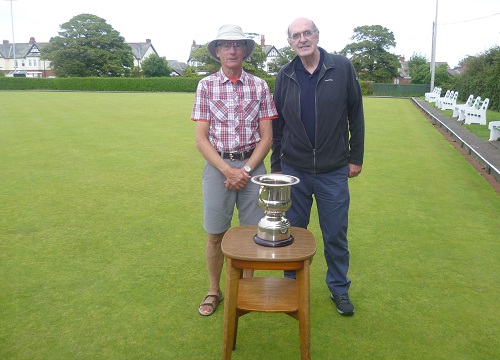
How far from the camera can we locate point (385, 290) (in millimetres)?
3641

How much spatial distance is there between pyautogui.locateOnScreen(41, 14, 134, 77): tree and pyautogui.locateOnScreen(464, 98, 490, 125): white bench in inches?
1789

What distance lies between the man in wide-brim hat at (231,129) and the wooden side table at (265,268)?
1.30 feet

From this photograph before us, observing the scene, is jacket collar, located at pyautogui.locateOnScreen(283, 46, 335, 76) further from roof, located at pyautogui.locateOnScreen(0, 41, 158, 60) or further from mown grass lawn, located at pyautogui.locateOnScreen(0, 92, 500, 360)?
roof, located at pyautogui.locateOnScreen(0, 41, 158, 60)

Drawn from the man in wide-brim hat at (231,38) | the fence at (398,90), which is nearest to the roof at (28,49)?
the fence at (398,90)

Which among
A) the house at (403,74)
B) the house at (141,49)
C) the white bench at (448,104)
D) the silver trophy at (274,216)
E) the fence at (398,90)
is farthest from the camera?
the house at (141,49)

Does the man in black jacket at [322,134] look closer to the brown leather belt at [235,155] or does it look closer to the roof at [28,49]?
the brown leather belt at [235,155]

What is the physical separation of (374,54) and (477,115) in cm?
4508

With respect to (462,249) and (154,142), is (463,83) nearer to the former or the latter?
(154,142)

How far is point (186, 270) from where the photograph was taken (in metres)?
3.98

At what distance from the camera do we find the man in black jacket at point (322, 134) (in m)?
3.11

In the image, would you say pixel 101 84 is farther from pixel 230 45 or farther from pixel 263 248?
pixel 263 248

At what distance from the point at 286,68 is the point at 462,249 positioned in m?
2.53

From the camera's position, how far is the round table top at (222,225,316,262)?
2.44 m

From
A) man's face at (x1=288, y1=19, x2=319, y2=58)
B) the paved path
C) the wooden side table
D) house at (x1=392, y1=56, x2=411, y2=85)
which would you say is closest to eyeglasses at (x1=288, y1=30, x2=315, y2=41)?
man's face at (x1=288, y1=19, x2=319, y2=58)
